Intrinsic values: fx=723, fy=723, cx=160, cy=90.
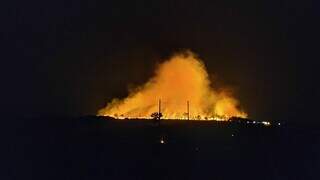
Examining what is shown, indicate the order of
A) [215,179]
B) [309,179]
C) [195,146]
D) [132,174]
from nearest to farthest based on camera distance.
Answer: [309,179]
[215,179]
[132,174]
[195,146]

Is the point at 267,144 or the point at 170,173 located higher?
the point at 267,144

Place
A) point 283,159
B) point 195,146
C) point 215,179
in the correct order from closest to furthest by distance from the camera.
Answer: point 215,179 < point 283,159 < point 195,146

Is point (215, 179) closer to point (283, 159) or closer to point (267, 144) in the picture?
point (283, 159)

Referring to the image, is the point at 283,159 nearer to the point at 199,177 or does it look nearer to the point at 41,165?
the point at 199,177

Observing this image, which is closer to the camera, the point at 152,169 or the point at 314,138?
the point at 152,169

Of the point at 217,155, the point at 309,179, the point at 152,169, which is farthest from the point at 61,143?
the point at 309,179

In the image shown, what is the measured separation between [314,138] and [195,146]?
5104 centimetres

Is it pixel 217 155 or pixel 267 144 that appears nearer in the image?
pixel 217 155

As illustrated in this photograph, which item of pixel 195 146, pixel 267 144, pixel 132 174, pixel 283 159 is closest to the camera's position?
pixel 132 174

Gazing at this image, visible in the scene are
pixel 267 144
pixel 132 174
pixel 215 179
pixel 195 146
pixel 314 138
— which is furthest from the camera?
pixel 314 138

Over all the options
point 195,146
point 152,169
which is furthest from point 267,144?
point 152,169

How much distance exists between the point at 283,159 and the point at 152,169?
87.2 ft

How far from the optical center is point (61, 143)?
498 feet

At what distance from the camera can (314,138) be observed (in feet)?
612
